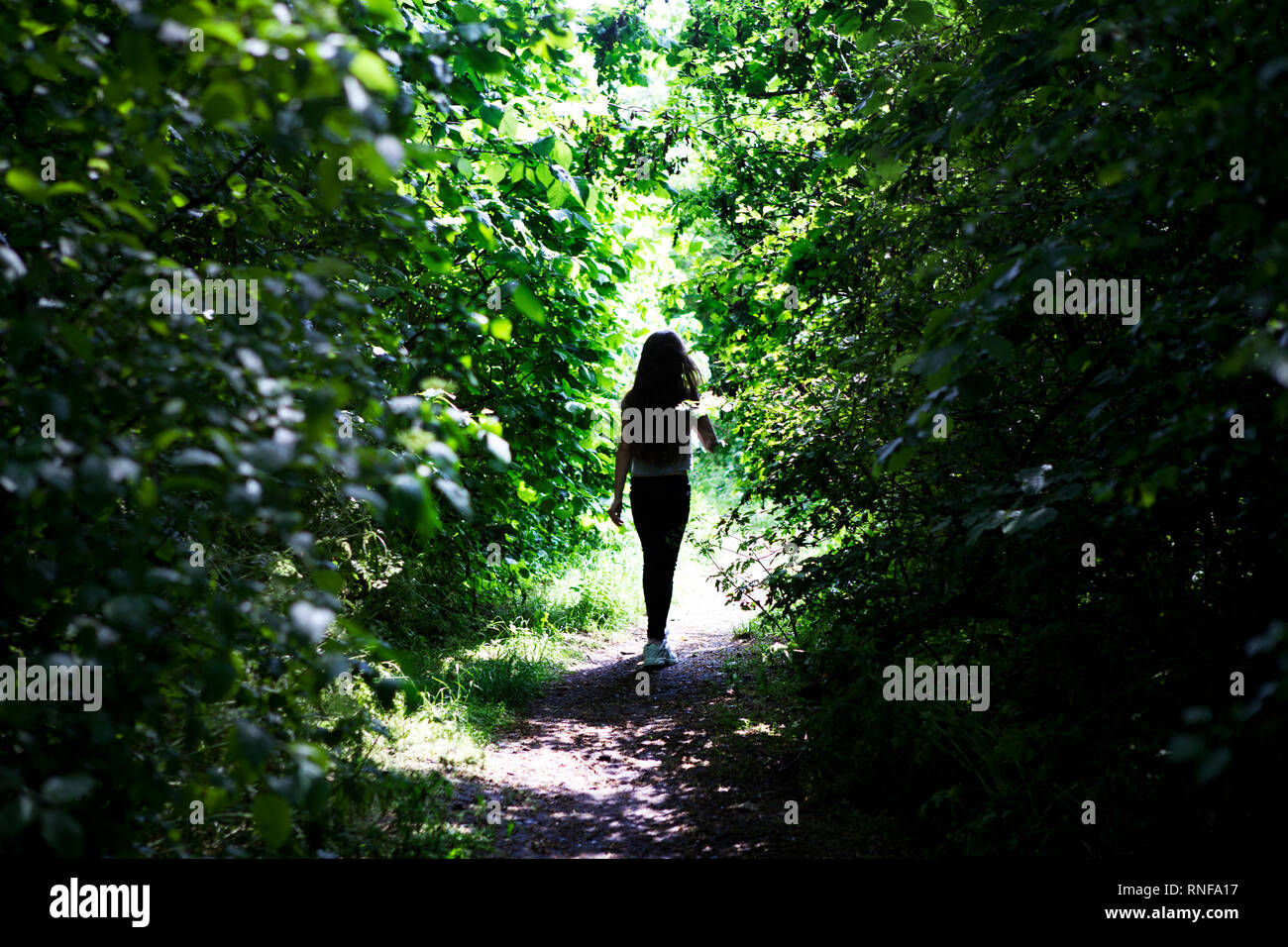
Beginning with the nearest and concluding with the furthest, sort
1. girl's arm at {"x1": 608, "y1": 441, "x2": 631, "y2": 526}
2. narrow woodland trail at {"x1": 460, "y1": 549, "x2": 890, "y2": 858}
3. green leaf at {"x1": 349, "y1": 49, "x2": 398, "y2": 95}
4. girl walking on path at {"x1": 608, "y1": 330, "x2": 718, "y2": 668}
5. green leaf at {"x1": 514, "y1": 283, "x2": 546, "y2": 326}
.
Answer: green leaf at {"x1": 349, "y1": 49, "x2": 398, "y2": 95} < green leaf at {"x1": 514, "y1": 283, "x2": 546, "y2": 326} < narrow woodland trail at {"x1": 460, "y1": 549, "x2": 890, "y2": 858} < girl walking on path at {"x1": 608, "y1": 330, "x2": 718, "y2": 668} < girl's arm at {"x1": 608, "y1": 441, "x2": 631, "y2": 526}

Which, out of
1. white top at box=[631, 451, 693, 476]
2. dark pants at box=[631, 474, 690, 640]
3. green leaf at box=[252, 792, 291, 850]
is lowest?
green leaf at box=[252, 792, 291, 850]

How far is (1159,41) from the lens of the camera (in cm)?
242

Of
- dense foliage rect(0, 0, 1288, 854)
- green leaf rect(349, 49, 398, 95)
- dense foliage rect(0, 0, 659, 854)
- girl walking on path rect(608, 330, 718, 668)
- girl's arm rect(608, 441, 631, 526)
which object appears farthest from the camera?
girl's arm rect(608, 441, 631, 526)

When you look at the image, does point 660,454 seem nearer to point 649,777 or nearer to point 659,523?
point 659,523

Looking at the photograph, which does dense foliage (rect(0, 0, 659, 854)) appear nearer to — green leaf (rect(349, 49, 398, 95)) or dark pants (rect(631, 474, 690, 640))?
green leaf (rect(349, 49, 398, 95))

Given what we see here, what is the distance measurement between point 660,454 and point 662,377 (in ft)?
1.88

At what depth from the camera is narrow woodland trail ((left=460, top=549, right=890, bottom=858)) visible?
11.4 ft

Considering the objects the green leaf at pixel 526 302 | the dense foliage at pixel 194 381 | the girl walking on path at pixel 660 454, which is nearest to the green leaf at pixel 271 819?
the dense foliage at pixel 194 381

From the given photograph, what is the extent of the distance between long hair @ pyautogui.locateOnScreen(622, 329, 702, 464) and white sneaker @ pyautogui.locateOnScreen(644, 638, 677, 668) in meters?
1.37

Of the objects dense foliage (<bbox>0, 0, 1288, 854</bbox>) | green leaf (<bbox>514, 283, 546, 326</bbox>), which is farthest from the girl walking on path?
green leaf (<bbox>514, 283, 546, 326</bbox>)

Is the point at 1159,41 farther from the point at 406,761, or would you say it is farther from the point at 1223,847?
the point at 406,761

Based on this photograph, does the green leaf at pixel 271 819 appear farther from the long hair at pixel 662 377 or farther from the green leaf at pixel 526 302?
the long hair at pixel 662 377

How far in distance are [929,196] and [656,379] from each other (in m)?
2.51

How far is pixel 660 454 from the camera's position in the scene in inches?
241
